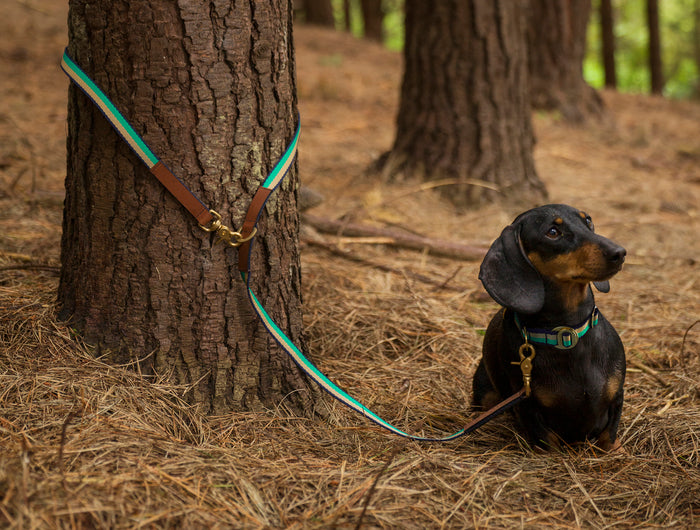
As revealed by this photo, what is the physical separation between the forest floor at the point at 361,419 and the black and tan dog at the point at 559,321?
0.66ft

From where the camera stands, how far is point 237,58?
240 cm

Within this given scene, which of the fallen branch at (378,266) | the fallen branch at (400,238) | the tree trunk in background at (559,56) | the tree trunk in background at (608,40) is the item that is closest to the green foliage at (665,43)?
the tree trunk in background at (608,40)

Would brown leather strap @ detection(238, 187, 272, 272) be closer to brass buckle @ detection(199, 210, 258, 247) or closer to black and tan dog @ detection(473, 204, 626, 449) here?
brass buckle @ detection(199, 210, 258, 247)

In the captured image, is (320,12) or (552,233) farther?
(320,12)

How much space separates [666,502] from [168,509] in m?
1.62

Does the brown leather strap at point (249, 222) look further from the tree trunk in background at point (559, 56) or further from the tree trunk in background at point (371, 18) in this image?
the tree trunk in background at point (371, 18)

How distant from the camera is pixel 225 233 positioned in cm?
244

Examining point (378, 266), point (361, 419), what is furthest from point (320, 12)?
point (361, 419)

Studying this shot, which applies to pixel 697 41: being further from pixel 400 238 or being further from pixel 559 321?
pixel 559 321

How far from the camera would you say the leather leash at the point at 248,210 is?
7.68 feet

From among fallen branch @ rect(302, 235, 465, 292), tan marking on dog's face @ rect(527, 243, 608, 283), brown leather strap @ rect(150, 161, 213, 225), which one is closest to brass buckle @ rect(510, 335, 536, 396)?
tan marking on dog's face @ rect(527, 243, 608, 283)

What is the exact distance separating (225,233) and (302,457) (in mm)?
868

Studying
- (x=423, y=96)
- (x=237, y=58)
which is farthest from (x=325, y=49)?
(x=237, y=58)

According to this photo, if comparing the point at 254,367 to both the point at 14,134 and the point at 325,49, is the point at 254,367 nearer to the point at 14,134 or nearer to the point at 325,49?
→ the point at 14,134
